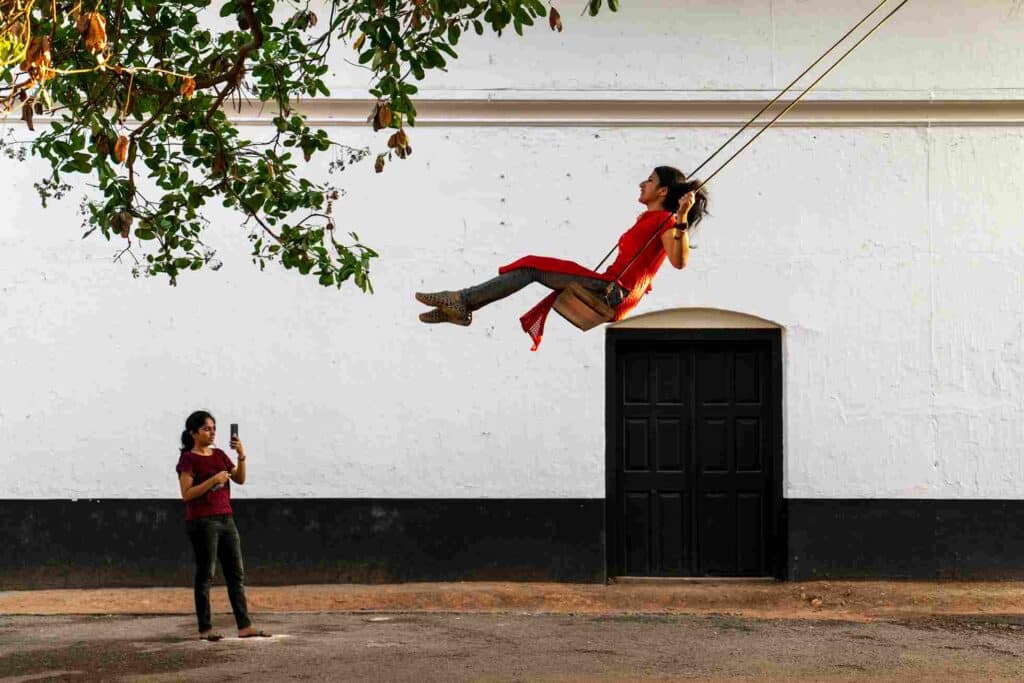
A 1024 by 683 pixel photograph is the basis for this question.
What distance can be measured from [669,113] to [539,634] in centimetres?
490

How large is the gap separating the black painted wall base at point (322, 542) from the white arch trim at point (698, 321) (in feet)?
5.53

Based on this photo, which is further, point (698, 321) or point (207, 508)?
point (698, 321)

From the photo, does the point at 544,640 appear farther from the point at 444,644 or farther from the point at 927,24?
the point at 927,24

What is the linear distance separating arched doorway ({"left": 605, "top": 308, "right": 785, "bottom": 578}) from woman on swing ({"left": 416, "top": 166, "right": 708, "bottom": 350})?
554cm

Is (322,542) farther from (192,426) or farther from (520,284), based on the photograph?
(520,284)

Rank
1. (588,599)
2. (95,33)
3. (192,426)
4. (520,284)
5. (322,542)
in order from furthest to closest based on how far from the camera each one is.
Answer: (322,542)
(588,599)
(192,426)
(520,284)
(95,33)

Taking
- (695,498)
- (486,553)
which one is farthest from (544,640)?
(695,498)

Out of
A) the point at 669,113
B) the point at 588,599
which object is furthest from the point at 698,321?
the point at 588,599

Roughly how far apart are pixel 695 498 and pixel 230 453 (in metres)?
4.28

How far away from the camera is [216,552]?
10125 millimetres

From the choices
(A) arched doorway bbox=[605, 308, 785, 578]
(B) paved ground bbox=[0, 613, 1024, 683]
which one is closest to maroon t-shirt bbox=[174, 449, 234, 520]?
(B) paved ground bbox=[0, 613, 1024, 683]

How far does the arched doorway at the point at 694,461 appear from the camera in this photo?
1276cm

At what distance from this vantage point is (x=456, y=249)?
1251 cm

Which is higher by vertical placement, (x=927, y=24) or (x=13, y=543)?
(x=927, y=24)
